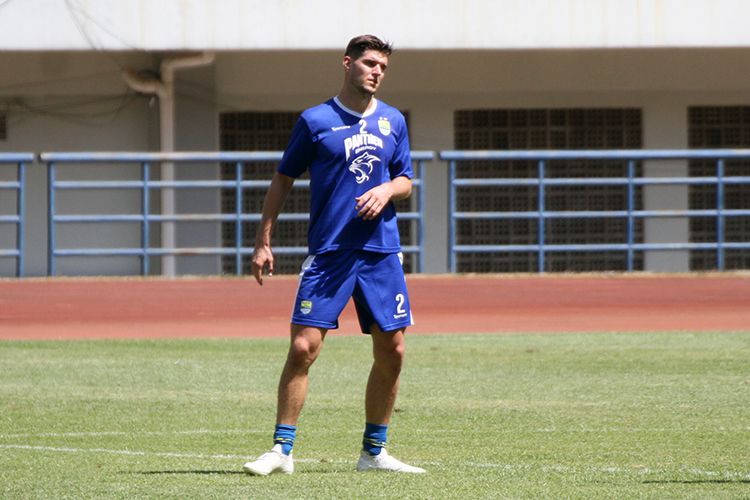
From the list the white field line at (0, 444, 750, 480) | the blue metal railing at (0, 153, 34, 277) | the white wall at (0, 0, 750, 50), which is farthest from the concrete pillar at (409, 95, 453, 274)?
the white field line at (0, 444, 750, 480)

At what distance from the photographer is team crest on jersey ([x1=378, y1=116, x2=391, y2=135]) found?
24.9ft

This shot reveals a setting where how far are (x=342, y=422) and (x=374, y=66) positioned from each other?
2957 millimetres

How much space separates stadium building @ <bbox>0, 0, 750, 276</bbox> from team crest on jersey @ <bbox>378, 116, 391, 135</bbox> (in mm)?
13678

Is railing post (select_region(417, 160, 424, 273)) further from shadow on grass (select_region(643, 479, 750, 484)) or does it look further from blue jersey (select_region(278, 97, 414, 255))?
shadow on grass (select_region(643, 479, 750, 484))

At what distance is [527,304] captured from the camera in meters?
18.3

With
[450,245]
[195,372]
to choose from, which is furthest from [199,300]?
[195,372]

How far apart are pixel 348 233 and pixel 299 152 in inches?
17.2

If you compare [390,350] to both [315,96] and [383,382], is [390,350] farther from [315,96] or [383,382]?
[315,96]

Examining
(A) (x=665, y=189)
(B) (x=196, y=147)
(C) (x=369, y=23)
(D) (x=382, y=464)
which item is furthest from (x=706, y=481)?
(A) (x=665, y=189)

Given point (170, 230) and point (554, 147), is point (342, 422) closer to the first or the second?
point (170, 230)

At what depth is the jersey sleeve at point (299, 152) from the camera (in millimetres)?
7543

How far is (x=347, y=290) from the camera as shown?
7.54 metres

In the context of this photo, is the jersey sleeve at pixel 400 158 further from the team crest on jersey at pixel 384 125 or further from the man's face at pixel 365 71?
the man's face at pixel 365 71

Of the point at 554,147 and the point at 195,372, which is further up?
the point at 554,147
